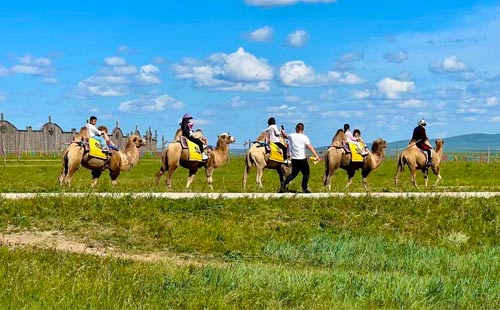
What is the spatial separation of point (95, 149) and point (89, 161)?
41 centimetres

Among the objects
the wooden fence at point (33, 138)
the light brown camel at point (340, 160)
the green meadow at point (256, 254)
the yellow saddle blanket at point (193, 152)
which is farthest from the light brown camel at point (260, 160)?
the wooden fence at point (33, 138)

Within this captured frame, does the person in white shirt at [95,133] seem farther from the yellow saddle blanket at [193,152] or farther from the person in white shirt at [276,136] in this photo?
the person in white shirt at [276,136]

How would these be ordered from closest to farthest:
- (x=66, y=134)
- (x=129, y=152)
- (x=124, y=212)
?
(x=124, y=212), (x=129, y=152), (x=66, y=134)

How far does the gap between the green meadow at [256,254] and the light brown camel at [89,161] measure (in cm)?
248

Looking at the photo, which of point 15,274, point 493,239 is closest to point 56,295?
point 15,274

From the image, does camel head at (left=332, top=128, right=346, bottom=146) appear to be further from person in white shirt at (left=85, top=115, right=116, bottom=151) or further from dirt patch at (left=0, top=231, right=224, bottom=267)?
dirt patch at (left=0, top=231, right=224, bottom=267)

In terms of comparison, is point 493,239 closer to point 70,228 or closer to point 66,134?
point 70,228

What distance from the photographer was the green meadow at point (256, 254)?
9281 mm

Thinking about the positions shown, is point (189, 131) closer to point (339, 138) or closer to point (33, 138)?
point (339, 138)

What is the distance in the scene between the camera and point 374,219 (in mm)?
16188

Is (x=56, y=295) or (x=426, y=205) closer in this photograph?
(x=56, y=295)

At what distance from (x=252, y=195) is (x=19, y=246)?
21.7ft

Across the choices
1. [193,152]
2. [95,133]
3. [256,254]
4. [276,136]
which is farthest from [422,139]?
[256,254]

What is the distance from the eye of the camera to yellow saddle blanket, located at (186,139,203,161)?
923 inches
